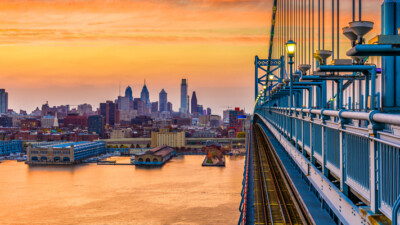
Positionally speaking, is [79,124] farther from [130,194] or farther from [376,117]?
[376,117]

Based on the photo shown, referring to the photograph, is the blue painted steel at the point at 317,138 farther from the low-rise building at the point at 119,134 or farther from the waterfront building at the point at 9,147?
the low-rise building at the point at 119,134

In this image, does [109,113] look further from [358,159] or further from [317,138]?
[358,159]

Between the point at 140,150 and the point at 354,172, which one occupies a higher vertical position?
the point at 354,172

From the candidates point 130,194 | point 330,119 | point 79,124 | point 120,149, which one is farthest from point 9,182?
point 79,124

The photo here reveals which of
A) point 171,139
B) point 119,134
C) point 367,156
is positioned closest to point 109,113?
point 119,134

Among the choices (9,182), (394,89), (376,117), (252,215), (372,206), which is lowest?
(9,182)

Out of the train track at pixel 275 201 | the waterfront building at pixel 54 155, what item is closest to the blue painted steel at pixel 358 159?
the train track at pixel 275 201
